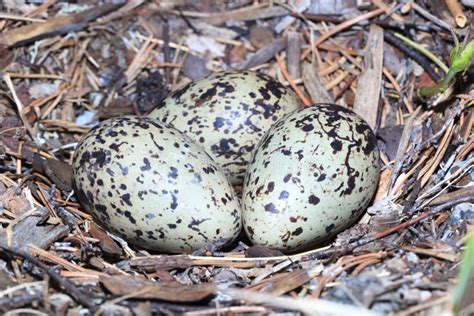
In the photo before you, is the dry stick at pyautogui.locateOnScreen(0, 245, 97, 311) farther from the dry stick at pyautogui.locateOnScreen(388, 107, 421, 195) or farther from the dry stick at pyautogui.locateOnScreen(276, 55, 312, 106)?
the dry stick at pyautogui.locateOnScreen(276, 55, 312, 106)

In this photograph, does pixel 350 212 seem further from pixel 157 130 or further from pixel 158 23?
pixel 158 23

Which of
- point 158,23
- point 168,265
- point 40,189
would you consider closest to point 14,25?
point 158,23

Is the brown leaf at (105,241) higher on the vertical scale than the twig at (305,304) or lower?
lower

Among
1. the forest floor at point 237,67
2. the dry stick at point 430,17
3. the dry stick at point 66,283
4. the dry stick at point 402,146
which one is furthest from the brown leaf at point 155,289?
the dry stick at point 430,17

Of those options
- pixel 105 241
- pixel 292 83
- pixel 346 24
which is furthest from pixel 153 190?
pixel 346 24

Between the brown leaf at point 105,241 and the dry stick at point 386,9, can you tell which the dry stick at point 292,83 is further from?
the brown leaf at point 105,241

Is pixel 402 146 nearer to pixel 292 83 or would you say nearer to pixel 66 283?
pixel 292 83
